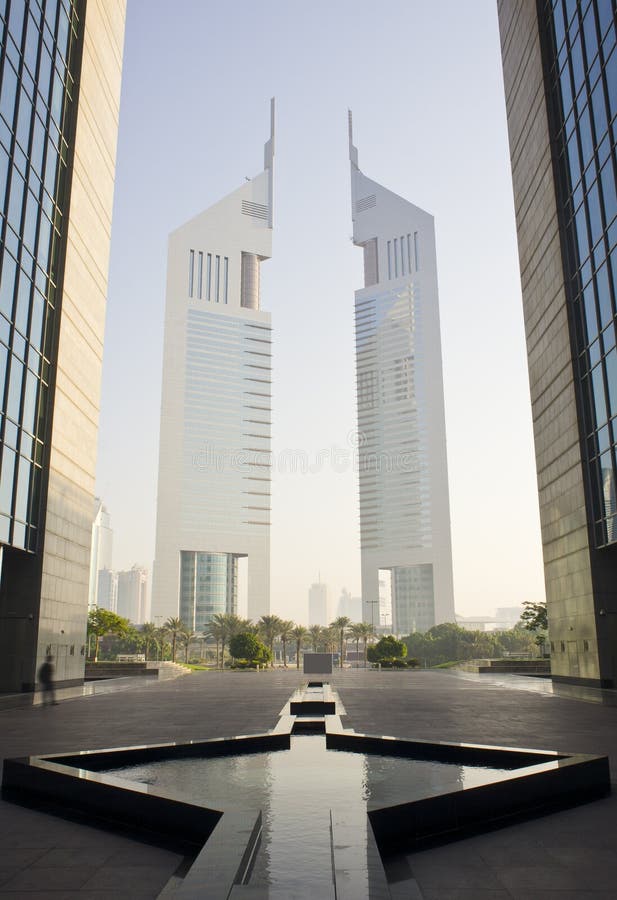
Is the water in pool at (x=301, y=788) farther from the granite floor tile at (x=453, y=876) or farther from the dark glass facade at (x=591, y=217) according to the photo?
the dark glass facade at (x=591, y=217)

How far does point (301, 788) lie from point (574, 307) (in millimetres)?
29206

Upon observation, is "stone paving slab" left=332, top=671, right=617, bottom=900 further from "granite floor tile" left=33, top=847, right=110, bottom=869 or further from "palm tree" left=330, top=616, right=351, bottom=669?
"palm tree" left=330, top=616, right=351, bottom=669

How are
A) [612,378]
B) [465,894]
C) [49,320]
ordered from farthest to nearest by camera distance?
[49,320] → [612,378] → [465,894]

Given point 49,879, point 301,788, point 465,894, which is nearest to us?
point 465,894

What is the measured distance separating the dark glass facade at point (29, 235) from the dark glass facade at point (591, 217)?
79.2ft

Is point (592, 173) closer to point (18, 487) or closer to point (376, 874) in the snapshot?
point (18, 487)

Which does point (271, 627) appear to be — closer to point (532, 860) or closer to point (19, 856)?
point (19, 856)

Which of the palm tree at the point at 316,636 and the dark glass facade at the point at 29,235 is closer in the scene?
the dark glass facade at the point at 29,235

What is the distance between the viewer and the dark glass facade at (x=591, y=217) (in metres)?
28.9

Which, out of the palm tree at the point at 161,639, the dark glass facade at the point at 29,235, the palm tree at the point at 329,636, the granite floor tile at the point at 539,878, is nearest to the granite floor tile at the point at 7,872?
the granite floor tile at the point at 539,878

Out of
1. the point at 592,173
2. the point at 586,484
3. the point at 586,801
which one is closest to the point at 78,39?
the point at 592,173

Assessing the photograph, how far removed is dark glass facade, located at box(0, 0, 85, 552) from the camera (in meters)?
28.7

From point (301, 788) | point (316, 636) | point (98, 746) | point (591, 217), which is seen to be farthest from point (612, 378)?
point (316, 636)

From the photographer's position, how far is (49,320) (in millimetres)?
33875
